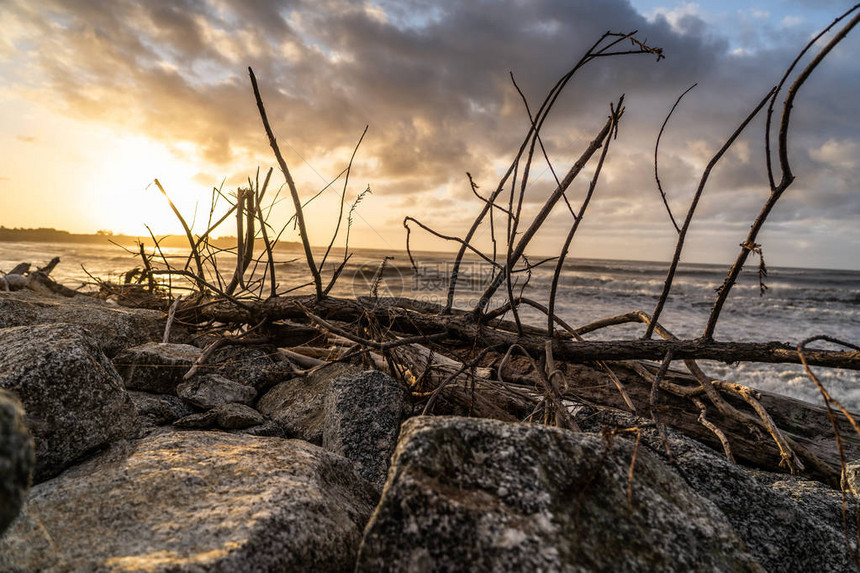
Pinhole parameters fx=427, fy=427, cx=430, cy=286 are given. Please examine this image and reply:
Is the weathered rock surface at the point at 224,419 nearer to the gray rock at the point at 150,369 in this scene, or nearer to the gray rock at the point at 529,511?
the gray rock at the point at 150,369

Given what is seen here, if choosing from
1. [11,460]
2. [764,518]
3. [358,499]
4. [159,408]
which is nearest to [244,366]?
[159,408]

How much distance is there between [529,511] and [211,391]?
192 cm

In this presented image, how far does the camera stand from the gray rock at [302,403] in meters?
2.13

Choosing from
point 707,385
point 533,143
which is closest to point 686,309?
point 707,385

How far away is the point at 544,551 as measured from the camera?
2.53ft

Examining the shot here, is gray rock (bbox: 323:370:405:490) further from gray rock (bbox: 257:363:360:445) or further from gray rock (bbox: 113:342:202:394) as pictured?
gray rock (bbox: 113:342:202:394)

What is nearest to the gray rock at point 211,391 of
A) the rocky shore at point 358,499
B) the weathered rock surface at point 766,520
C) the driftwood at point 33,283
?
the rocky shore at point 358,499

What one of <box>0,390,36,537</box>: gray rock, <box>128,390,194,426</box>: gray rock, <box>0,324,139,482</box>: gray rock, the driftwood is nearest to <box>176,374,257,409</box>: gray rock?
<box>128,390,194,426</box>: gray rock

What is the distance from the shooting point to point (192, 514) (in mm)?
998

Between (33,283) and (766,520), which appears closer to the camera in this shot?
(766,520)

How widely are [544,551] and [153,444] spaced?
1245mm

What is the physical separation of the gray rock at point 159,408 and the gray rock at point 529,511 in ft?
4.72

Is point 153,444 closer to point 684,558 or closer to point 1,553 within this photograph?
point 1,553

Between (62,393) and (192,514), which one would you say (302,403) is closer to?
(62,393)
